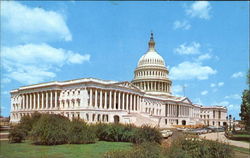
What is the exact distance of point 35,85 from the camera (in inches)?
3880

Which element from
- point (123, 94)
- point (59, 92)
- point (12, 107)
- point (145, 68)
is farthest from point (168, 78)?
point (12, 107)

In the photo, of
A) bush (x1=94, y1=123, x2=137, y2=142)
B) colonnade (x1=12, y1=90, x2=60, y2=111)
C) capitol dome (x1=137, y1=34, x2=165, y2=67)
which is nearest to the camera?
bush (x1=94, y1=123, x2=137, y2=142)

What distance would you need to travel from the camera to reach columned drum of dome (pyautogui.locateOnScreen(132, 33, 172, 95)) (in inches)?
4889

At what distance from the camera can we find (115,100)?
275 feet

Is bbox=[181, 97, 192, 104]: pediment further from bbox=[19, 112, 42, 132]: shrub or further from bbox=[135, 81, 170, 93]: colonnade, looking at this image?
bbox=[19, 112, 42, 132]: shrub

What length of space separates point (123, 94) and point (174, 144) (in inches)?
2503

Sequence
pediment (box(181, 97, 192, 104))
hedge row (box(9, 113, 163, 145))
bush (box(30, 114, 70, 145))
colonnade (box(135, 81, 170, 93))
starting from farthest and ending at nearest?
pediment (box(181, 97, 192, 104)) → colonnade (box(135, 81, 170, 93)) → hedge row (box(9, 113, 163, 145)) → bush (box(30, 114, 70, 145))

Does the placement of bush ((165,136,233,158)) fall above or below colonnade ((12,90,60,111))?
below

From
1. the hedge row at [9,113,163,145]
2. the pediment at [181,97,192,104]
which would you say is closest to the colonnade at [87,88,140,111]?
the hedge row at [9,113,163,145]

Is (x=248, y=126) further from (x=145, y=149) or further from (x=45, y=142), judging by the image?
(x=145, y=149)

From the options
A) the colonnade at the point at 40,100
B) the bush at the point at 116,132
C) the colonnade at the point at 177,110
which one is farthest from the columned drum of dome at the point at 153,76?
the bush at the point at 116,132

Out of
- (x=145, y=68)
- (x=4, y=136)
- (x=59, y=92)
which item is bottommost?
(x=4, y=136)

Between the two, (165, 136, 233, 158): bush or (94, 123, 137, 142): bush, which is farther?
(94, 123, 137, 142): bush

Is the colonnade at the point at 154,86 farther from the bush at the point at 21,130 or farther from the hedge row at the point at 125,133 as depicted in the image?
the bush at the point at 21,130
